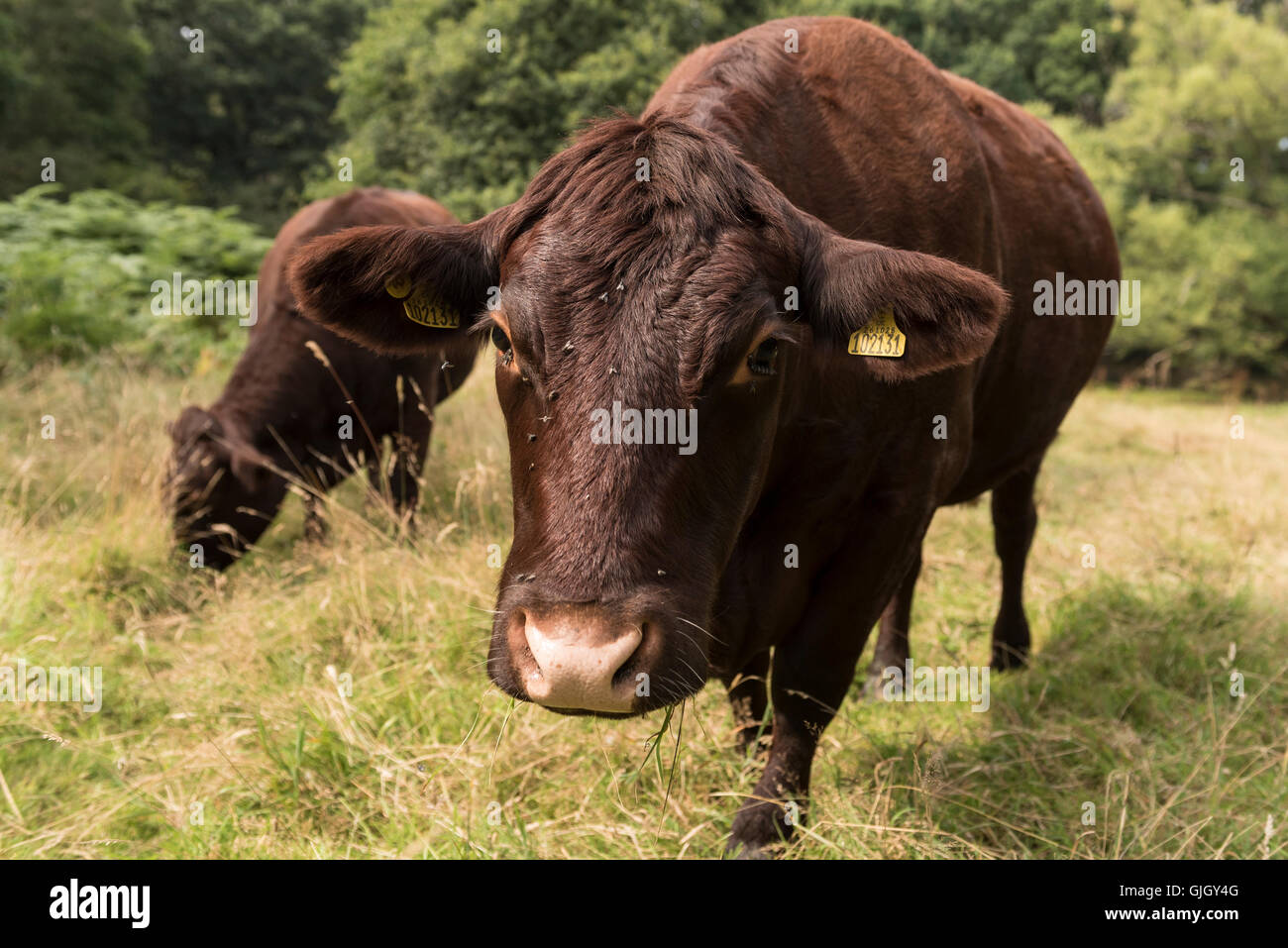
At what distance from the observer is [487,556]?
14.6ft

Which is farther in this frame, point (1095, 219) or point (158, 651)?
point (1095, 219)

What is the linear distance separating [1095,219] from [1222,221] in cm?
1556

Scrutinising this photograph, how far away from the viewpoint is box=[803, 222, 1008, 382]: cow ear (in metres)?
2.23

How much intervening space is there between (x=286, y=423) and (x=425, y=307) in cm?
397

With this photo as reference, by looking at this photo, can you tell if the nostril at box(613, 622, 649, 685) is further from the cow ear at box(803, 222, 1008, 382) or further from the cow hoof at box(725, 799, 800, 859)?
the cow hoof at box(725, 799, 800, 859)

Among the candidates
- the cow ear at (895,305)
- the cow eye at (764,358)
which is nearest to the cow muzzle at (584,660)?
the cow eye at (764,358)

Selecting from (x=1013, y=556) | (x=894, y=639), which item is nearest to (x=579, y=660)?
(x=894, y=639)

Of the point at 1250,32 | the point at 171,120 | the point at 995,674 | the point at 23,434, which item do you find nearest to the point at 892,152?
the point at 995,674

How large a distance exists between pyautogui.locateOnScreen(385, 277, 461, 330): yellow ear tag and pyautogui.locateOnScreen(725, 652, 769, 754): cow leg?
5.03 feet

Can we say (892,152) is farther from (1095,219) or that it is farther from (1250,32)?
(1250,32)

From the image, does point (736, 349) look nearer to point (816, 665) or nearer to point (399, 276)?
point (399, 276)

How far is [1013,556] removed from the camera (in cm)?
495

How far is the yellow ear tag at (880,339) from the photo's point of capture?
92.9 inches

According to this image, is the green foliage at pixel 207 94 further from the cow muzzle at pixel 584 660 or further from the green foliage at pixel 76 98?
the cow muzzle at pixel 584 660
